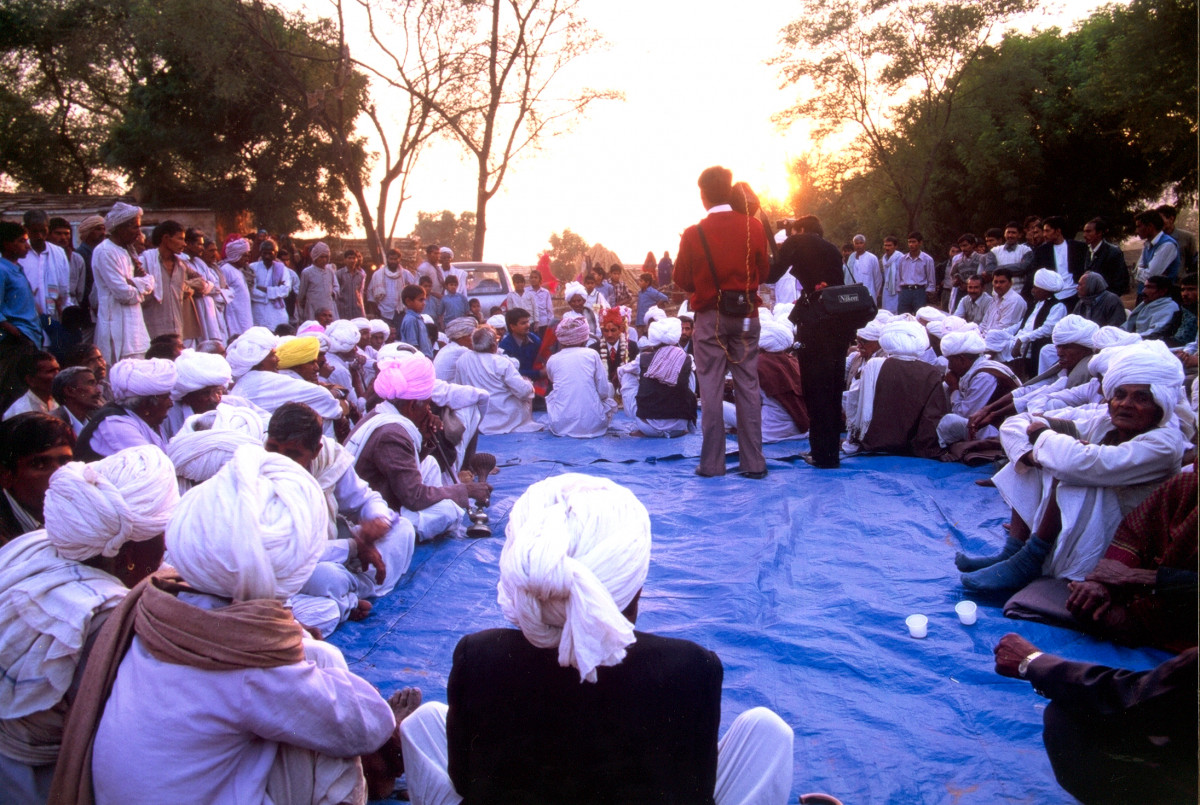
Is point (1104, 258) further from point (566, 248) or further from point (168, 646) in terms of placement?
point (566, 248)

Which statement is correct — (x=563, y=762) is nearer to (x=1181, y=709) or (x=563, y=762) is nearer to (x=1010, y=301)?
(x=1181, y=709)

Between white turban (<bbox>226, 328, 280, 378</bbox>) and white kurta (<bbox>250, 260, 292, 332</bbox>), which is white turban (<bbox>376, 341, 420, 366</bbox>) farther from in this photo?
white kurta (<bbox>250, 260, 292, 332</bbox>)

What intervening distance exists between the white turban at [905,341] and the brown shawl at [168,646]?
5.80 m

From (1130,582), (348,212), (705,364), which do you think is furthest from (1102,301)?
(348,212)

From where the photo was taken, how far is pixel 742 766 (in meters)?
1.99

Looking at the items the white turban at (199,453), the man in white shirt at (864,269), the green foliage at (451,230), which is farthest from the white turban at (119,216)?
the green foliage at (451,230)

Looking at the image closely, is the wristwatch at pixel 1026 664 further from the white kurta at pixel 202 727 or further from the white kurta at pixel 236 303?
the white kurta at pixel 236 303

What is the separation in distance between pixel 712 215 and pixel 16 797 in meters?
5.28

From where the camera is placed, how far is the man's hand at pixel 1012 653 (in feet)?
7.36

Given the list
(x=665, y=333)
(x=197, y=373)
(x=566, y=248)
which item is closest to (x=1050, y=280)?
(x=665, y=333)

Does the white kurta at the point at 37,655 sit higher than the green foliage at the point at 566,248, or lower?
lower

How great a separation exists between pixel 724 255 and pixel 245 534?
4.90 m

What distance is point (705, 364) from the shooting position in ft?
21.8

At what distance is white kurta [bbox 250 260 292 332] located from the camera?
9.80 metres
